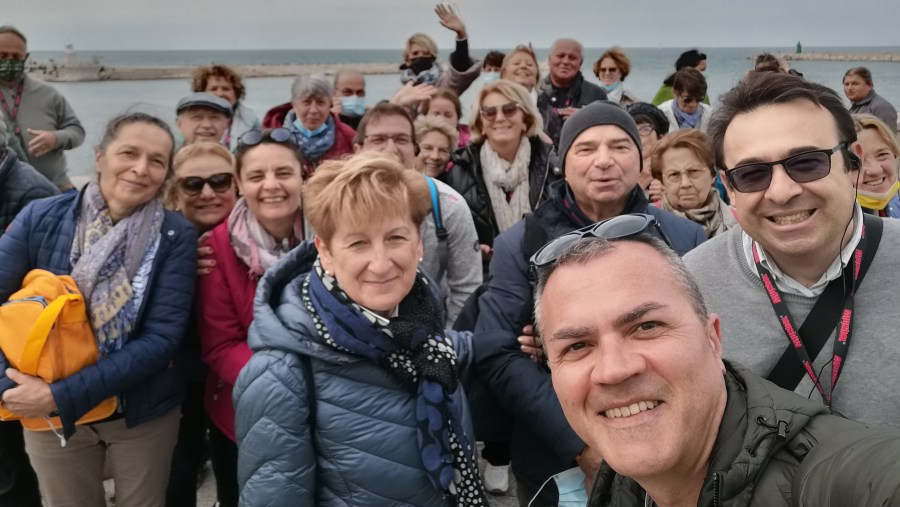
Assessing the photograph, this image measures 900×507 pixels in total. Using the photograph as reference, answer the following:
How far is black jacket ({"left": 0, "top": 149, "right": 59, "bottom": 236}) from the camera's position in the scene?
11.1ft

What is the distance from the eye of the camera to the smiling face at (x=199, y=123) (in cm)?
475

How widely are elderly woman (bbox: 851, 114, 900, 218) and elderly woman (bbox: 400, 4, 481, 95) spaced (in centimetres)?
401

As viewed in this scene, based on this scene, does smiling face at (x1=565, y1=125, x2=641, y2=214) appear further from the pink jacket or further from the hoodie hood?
the pink jacket

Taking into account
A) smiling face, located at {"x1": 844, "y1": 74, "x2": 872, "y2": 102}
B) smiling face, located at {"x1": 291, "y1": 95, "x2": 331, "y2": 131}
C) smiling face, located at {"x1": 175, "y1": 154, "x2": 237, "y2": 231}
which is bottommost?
smiling face, located at {"x1": 175, "y1": 154, "x2": 237, "y2": 231}

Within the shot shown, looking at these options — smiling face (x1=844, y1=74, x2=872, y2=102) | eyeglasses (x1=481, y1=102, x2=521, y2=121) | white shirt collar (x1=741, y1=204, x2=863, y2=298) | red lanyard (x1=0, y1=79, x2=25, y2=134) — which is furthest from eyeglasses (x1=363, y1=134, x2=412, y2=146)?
smiling face (x1=844, y1=74, x2=872, y2=102)

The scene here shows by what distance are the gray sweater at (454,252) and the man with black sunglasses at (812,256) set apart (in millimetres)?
1814

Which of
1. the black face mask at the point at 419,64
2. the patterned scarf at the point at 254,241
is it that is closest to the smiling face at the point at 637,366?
the patterned scarf at the point at 254,241

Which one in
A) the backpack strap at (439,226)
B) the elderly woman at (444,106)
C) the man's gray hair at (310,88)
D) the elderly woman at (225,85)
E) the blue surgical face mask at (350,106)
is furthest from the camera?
the blue surgical face mask at (350,106)

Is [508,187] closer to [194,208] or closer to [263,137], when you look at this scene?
[263,137]

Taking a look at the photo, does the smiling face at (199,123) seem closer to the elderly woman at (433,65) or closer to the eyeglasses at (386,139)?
the eyeglasses at (386,139)

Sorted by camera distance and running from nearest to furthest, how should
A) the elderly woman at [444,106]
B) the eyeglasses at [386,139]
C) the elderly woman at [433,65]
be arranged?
1. the eyeglasses at [386,139]
2. the elderly woman at [444,106]
3. the elderly woman at [433,65]

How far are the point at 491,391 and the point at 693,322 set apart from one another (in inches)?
52.4

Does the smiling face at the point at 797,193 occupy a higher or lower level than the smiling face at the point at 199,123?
lower

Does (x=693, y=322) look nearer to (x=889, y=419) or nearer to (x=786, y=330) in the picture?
(x=786, y=330)
